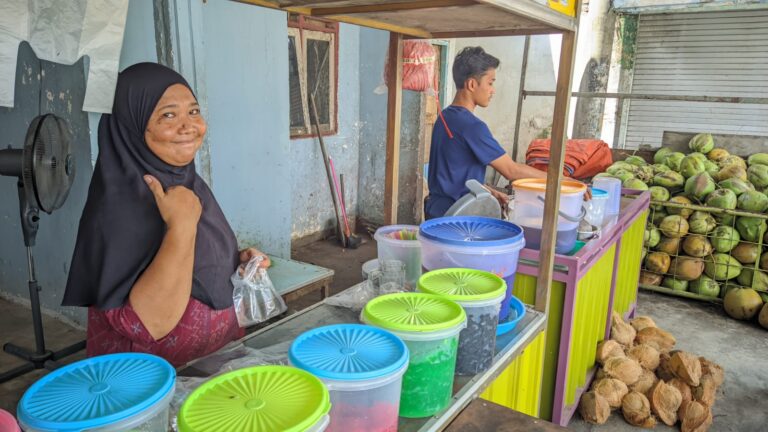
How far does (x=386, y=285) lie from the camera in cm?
173

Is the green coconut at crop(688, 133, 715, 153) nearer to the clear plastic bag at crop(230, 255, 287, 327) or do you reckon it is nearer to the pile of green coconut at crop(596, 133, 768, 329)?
the pile of green coconut at crop(596, 133, 768, 329)

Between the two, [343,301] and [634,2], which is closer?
[343,301]

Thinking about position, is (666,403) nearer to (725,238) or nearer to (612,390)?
(612,390)

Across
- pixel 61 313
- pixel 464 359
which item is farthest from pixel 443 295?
pixel 61 313

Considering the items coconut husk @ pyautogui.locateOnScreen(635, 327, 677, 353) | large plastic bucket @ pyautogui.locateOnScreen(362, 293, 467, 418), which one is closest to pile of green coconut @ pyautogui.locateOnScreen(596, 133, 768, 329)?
coconut husk @ pyautogui.locateOnScreen(635, 327, 677, 353)

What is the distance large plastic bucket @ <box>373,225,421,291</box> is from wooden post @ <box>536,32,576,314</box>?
46 cm

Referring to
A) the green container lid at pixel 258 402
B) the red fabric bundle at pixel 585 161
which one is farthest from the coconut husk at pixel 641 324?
the green container lid at pixel 258 402

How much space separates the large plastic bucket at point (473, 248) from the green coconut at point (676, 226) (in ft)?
11.6

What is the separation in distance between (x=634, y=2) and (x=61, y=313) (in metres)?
10.1

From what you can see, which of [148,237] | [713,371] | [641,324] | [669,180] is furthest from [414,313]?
[669,180]

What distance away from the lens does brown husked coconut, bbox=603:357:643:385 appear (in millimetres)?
3043

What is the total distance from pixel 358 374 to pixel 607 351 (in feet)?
8.49

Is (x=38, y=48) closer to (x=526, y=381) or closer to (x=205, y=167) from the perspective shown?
(x=205, y=167)

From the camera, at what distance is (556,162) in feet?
6.27
